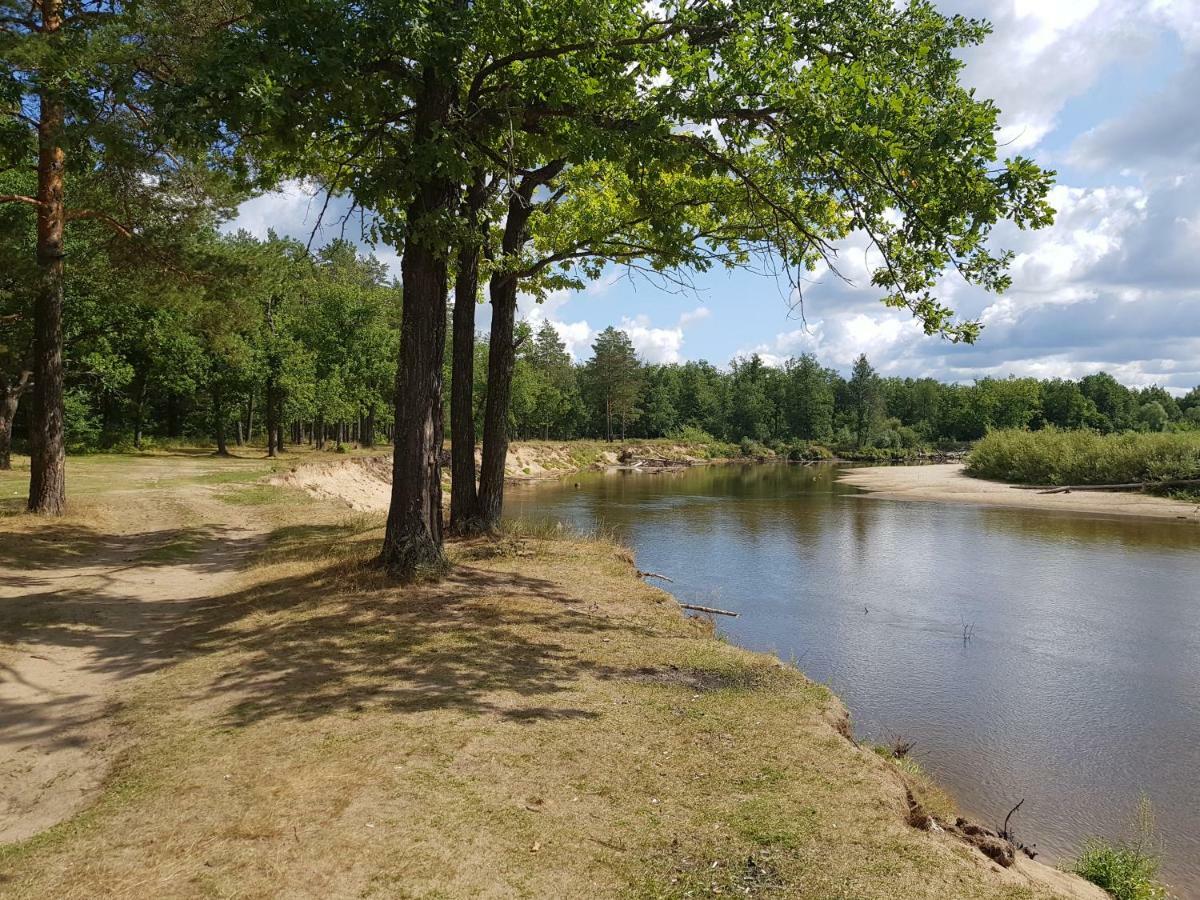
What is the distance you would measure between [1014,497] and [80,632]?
4121cm

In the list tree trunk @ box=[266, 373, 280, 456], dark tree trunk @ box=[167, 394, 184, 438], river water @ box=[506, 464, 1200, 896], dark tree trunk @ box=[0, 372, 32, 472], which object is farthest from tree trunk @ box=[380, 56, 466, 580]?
dark tree trunk @ box=[167, 394, 184, 438]

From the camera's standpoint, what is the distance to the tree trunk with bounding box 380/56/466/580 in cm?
935

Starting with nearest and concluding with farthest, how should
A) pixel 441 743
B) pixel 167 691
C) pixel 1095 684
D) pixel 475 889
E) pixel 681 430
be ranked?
pixel 475 889
pixel 441 743
pixel 167 691
pixel 1095 684
pixel 681 430

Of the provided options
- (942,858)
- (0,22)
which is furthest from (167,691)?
(0,22)

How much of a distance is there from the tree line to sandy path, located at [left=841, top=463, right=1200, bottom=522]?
2544cm

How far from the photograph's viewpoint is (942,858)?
4098 mm

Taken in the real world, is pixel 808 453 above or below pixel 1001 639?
above

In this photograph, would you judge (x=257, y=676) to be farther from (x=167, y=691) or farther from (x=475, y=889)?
(x=475, y=889)

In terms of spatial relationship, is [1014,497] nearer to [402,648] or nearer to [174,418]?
[402,648]

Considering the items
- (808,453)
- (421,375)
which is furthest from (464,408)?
(808,453)

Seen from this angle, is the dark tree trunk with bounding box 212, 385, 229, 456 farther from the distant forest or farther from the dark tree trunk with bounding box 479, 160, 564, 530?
the dark tree trunk with bounding box 479, 160, 564, 530

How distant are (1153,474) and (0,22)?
47.4 metres

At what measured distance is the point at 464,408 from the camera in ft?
44.4

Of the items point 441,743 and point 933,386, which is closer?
point 441,743
